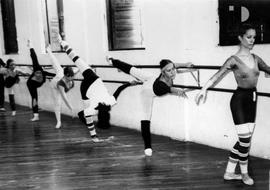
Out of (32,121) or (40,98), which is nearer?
(32,121)

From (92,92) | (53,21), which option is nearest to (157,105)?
(92,92)

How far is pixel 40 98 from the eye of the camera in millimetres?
11258

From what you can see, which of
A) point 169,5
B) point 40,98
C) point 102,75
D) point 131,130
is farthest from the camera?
point 40,98

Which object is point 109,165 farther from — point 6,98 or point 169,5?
point 6,98

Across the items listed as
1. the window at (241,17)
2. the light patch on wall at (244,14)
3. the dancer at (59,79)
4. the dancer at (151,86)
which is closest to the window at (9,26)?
the dancer at (59,79)

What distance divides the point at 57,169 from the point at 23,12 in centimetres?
720

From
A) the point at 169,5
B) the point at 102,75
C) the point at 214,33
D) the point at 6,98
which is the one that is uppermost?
the point at 169,5

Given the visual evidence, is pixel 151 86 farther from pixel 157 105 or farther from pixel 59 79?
pixel 59 79

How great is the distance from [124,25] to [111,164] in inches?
126

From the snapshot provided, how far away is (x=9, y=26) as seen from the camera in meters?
12.8

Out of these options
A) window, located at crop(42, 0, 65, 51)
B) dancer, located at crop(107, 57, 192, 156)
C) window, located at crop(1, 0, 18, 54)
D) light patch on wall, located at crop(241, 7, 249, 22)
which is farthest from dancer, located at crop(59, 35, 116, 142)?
window, located at crop(1, 0, 18, 54)

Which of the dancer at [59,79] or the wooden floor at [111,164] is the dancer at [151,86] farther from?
the dancer at [59,79]

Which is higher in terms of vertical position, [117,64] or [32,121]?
[117,64]

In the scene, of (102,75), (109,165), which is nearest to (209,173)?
(109,165)
